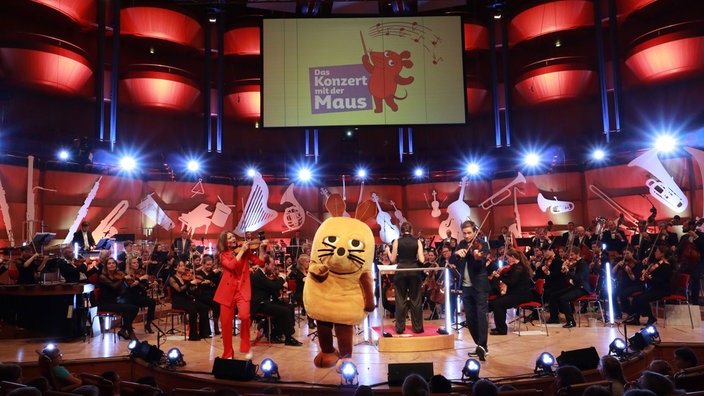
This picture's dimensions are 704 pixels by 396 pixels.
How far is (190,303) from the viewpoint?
7625mm

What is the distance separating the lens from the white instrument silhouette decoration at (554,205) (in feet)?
47.7

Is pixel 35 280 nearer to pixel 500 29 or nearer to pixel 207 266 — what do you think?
pixel 207 266

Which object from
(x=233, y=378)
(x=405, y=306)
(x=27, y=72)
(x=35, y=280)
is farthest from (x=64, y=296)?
(x=27, y=72)

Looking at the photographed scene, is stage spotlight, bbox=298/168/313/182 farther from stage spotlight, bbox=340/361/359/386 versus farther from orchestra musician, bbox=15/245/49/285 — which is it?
stage spotlight, bbox=340/361/359/386

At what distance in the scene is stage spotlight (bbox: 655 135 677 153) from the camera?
457 inches

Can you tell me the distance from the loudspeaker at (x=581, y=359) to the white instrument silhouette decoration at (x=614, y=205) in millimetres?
9071

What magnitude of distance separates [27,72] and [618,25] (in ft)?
50.6

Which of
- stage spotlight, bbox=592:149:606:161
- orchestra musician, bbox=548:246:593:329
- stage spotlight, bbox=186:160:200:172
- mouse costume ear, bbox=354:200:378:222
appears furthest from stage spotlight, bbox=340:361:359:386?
stage spotlight, bbox=186:160:200:172

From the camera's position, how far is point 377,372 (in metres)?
5.41

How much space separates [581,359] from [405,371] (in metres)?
1.73

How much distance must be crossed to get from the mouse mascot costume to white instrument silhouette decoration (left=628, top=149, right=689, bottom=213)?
9.66 metres

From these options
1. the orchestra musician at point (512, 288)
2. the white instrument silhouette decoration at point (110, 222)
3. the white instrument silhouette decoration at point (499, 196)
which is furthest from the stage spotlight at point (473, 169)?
the white instrument silhouette decoration at point (110, 222)

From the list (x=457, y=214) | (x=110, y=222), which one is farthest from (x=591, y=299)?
(x=110, y=222)

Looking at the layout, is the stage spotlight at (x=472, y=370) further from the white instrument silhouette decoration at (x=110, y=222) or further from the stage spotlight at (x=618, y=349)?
the white instrument silhouette decoration at (x=110, y=222)
